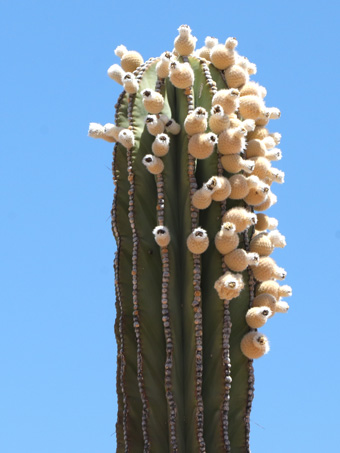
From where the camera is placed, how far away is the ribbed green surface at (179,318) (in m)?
5.67

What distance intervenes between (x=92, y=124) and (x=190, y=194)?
3.68ft

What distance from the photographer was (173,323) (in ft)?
18.6

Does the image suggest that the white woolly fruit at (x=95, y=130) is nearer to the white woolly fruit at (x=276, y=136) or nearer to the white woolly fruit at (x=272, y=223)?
the white woolly fruit at (x=276, y=136)

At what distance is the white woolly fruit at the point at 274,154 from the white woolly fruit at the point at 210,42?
934mm

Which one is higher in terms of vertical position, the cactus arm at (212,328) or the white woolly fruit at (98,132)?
the white woolly fruit at (98,132)

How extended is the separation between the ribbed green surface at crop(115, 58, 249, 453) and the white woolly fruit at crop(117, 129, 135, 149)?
0.06 meters

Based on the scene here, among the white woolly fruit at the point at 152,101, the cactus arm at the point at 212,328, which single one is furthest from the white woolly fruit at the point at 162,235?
the white woolly fruit at the point at 152,101

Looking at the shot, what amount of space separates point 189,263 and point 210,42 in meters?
1.86

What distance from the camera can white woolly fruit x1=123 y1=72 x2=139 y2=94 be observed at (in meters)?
6.14

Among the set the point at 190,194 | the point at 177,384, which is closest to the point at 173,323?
the point at 177,384

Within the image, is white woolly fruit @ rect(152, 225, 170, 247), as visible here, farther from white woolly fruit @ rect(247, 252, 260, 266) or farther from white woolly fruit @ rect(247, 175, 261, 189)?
white woolly fruit @ rect(247, 175, 261, 189)

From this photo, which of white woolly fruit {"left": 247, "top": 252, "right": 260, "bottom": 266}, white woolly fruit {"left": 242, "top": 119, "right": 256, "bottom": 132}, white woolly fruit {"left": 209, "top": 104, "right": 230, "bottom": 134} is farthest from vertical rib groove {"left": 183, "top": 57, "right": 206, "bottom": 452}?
white woolly fruit {"left": 242, "top": 119, "right": 256, "bottom": 132}

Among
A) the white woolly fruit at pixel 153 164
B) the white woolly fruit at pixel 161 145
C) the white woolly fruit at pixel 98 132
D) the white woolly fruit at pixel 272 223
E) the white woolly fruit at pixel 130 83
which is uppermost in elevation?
the white woolly fruit at pixel 130 83

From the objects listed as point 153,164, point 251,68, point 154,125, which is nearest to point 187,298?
point 153,164
